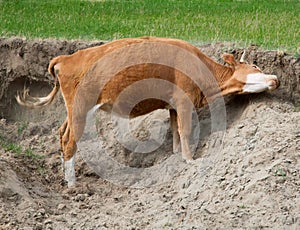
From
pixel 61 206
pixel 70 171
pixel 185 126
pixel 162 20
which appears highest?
pixel 185 126

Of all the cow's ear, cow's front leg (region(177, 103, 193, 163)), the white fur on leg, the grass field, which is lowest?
the grass field

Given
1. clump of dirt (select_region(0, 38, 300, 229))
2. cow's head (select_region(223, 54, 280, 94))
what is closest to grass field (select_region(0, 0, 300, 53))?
clump of dirt (select_region(0, 38, 300, 229))

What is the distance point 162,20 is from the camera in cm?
1842

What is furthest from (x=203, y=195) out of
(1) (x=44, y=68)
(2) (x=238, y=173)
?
(1) (x=44, y=68)

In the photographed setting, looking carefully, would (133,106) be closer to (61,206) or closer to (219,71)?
(219,71)

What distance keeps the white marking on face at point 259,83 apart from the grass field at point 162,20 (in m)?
1.52

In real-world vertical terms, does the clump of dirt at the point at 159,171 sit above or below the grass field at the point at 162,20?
above

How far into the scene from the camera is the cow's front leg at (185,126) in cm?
1190

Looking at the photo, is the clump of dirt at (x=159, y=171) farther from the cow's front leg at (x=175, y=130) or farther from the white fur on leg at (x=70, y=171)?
the cow's front leg at (x=175, y=130)

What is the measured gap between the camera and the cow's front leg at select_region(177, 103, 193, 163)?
1190 centimetres

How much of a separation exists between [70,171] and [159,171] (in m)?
1.22

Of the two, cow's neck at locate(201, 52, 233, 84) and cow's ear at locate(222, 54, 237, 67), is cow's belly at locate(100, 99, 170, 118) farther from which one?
cow's ear at locate(222, 54, 237, 67)

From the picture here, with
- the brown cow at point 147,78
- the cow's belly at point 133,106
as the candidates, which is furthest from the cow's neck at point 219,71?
the cow's belly at point 133,106

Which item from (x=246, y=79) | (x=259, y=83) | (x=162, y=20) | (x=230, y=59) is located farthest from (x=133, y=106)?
(x=162, y=20)
